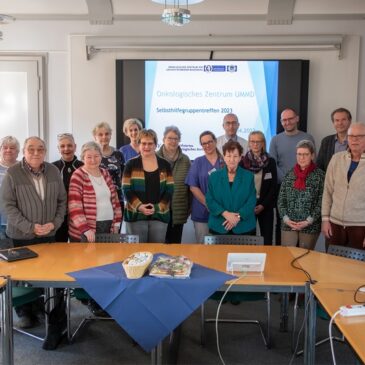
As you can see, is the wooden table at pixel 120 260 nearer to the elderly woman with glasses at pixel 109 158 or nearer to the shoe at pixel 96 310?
the shoe at pixel 96 310

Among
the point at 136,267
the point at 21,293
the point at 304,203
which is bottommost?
the point at 21,293

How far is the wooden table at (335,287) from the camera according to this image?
6.05ft

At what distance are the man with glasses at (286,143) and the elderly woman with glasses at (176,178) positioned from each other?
1.05m

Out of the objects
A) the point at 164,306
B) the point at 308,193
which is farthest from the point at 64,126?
the point at 164,306

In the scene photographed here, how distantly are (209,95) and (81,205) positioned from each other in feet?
8.06

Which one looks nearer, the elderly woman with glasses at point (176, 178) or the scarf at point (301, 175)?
the scarf at point (301, 175)

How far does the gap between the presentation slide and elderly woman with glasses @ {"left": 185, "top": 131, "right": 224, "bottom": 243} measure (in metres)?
1.09

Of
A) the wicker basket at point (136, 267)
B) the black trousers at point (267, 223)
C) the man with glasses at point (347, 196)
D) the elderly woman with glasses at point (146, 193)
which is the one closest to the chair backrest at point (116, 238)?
the elderly woman with glasses at point (146, 193)

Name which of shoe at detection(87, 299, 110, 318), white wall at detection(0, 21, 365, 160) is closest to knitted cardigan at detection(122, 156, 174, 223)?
shoe at detection(87, 299, 110, 318)

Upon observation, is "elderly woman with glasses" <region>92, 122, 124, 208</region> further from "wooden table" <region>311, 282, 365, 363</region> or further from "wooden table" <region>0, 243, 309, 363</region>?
"wooden table" <region>311, 282, 365, 363</region>

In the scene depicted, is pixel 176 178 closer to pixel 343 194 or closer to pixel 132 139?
pixel 132 139

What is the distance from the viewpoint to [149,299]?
7.61 feet

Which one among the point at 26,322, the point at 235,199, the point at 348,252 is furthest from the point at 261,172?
the point at 26,322

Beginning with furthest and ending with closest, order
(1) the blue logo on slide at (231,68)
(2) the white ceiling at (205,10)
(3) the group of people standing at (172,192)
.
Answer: (1) the blue logo on slide at (231,68), (2) the white ceiling at (205,10), (3) the group of people standing at (172,192)
